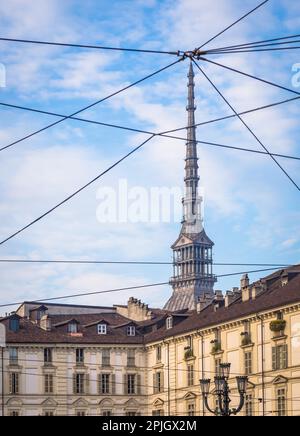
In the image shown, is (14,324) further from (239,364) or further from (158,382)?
(239,364)

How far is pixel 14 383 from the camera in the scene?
79.9 metres

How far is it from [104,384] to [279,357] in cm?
1902

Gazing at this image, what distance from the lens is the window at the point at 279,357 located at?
218 feet

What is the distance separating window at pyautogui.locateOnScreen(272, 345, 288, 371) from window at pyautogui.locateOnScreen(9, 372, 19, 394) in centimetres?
2124

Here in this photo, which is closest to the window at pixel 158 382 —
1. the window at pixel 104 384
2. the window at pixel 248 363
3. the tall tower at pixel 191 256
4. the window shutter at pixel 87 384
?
the window at pixel 104 384

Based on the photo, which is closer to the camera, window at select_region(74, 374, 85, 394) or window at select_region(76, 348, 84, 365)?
window at select_region(74, 374, 85, 394)

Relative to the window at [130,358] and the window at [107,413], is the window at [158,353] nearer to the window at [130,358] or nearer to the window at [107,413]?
the window at [130,358]

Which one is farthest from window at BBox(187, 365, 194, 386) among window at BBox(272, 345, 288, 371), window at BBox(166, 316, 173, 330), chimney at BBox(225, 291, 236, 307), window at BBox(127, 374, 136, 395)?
window at BBox(272, 345, 288, 371)

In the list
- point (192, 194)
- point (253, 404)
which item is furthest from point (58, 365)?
point (192, 194)

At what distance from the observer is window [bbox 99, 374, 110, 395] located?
81.7m

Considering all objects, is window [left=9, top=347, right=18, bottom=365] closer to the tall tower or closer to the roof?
the roof

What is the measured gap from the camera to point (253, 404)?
68.1 metres
